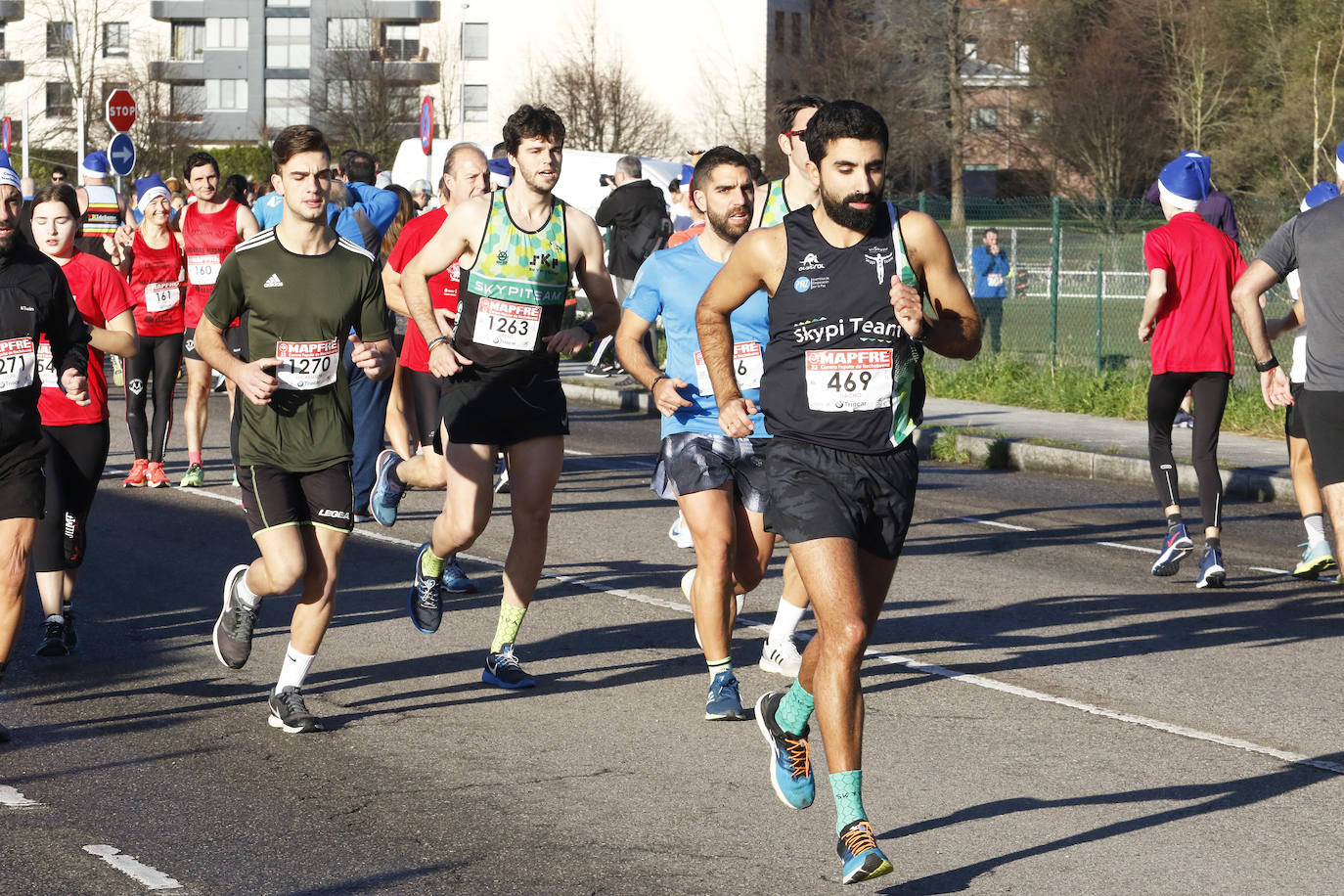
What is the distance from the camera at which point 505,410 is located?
729cm

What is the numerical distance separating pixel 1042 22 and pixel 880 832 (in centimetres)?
5165

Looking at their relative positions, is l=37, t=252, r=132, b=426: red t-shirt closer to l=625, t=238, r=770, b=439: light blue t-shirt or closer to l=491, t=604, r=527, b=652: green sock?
l=491, t=604, r=527, b=652: green sock

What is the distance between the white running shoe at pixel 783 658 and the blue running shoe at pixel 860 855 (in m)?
2.57

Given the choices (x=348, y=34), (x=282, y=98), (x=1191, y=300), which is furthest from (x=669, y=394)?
(x=282, y=98)

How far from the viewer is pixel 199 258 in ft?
41.6

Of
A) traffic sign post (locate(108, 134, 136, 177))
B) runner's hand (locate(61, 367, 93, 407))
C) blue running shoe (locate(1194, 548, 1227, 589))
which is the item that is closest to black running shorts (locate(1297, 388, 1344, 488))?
blue running shoe (locate(1194, 548, 1227, 589))

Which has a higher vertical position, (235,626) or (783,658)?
(235,626)

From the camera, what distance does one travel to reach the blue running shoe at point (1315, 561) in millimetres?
9852

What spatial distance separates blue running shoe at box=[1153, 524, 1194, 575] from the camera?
9.84 meters

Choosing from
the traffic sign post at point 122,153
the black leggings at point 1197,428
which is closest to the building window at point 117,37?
the traffic sign post at point 122,153

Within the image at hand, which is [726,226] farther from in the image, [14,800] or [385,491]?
[385,491]

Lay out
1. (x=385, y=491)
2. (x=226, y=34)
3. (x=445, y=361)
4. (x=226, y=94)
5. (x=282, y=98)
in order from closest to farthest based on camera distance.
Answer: (x=445, y=361), (x=385, y=491), (x=282, y=98), (x=226, y=34), (x=226, y=94)

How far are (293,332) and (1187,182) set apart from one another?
5364 mm

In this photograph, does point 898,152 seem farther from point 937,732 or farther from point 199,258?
point 937,732
